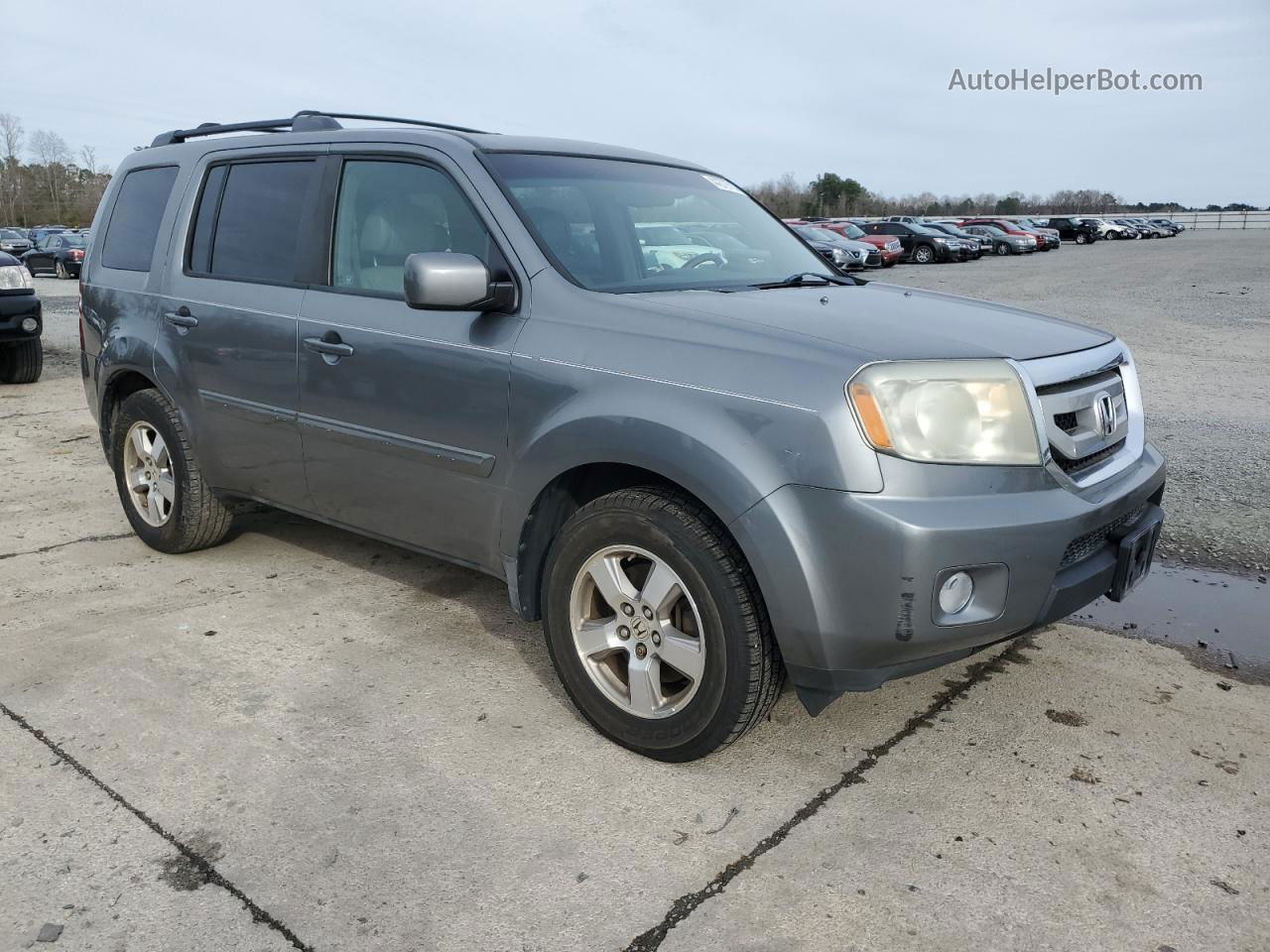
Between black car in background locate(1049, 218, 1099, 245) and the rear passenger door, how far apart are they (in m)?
54.7

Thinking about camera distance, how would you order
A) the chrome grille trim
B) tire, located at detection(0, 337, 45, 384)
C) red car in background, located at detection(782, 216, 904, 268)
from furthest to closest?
red car in background, located at detection(782, 216, 904, 268), tire, located at detection(0, 337, 45, 384), the chrome grille trim

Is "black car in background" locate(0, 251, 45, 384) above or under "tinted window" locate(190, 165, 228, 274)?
under

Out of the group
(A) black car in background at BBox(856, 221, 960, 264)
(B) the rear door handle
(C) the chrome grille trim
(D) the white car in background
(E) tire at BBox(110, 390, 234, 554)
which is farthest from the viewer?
(A) black car in background at BBox(856, 221, 960, 264)

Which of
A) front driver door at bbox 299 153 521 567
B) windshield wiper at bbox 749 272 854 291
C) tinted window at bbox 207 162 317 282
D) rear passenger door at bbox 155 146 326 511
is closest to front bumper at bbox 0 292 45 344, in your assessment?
rear passenger door at bbox 155 146 326 511

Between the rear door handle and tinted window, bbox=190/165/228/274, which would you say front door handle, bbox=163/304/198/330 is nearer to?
the rear door handle

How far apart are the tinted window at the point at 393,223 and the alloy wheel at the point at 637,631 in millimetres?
1074

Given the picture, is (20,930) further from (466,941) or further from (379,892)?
(466,941)

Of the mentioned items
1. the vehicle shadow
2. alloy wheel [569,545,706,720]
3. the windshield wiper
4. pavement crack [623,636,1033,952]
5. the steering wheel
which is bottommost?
pavement crack [623,636,1033,952]

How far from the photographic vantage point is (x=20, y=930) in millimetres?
2334

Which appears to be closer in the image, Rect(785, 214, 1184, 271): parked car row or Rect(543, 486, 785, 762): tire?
Rect(543, 486, 785, 762): tire

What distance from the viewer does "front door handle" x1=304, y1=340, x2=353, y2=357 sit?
369 centimetres

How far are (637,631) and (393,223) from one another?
173 cm

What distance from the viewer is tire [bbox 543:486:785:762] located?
9.23 ft

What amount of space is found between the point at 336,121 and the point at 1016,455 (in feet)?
10.1
